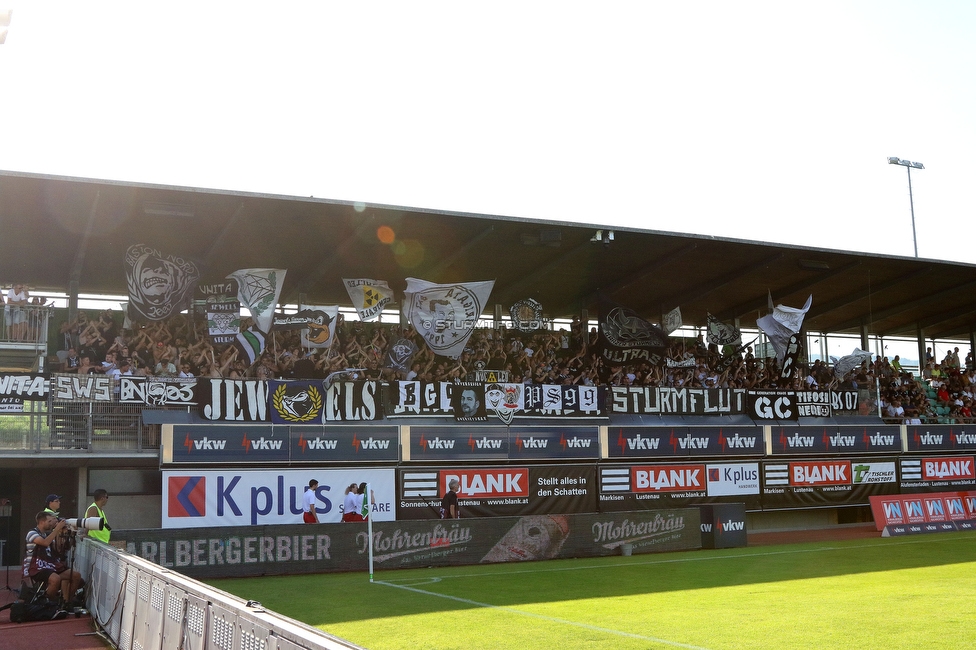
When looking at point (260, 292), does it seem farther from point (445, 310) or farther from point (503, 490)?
point (503, 490)

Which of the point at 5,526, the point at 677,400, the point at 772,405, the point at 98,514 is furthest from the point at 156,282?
the point at 772,405

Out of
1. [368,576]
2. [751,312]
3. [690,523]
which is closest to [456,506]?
[368,576]

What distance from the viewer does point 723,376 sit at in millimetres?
32906

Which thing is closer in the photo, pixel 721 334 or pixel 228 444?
pixel 228 444

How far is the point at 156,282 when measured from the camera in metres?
25.1

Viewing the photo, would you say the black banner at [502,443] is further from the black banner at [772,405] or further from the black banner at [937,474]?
the black banner at [937,474]

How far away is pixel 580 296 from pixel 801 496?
1082cm

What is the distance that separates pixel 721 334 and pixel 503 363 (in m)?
10.7

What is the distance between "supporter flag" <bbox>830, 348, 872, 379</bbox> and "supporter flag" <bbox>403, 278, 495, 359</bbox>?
634 inches

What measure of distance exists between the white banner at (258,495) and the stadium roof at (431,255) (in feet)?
22.1

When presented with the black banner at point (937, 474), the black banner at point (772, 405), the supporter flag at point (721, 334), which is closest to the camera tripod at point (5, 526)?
the black banner at point (772, 405)

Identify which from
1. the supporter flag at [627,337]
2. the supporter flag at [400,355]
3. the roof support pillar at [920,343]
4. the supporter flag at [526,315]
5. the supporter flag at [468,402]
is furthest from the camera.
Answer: the roof support pillar at [920,343]

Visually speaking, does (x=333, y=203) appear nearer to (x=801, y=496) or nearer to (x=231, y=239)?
(x=231, y=239)

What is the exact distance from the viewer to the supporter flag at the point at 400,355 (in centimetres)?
2639
